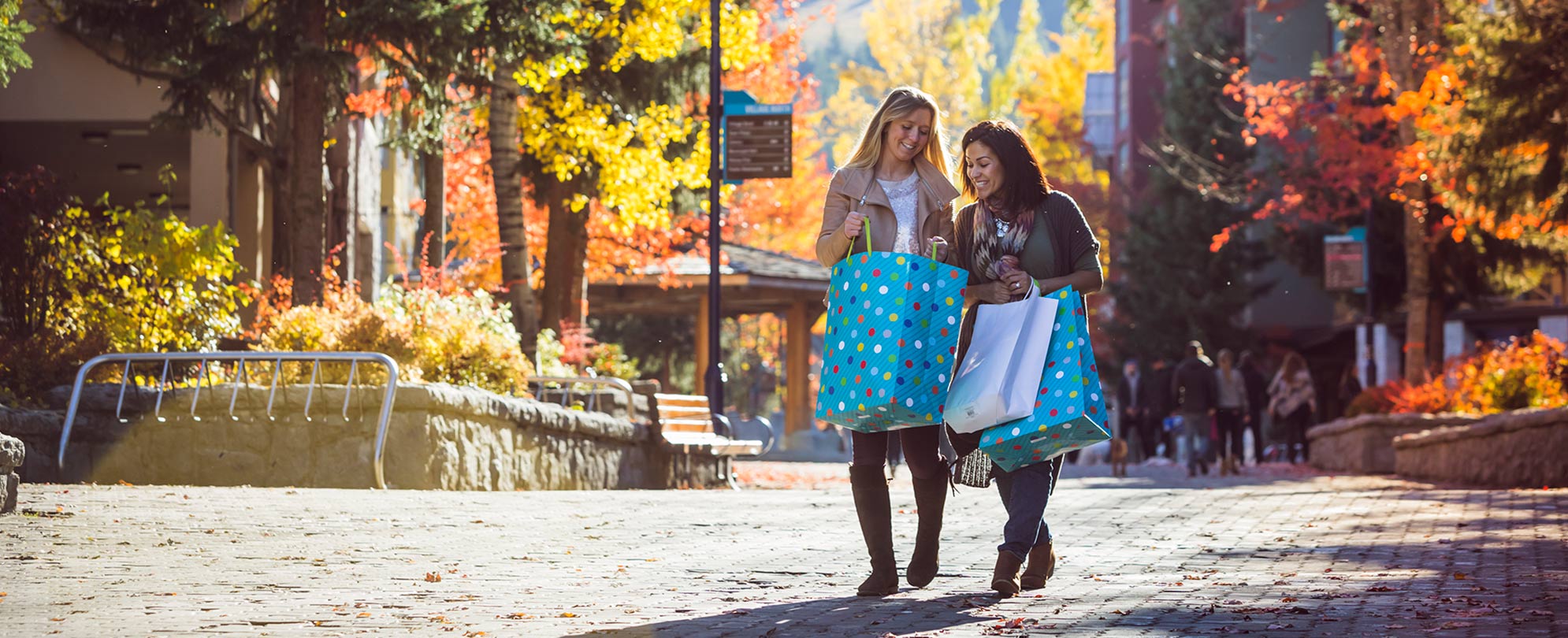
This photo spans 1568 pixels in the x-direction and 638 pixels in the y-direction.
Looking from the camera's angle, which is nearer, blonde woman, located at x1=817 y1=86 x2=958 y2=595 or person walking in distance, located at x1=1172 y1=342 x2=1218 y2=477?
blonde woman, located at x1=817 y1=86 x2=958 y2=595

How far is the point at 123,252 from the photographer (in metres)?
13.2

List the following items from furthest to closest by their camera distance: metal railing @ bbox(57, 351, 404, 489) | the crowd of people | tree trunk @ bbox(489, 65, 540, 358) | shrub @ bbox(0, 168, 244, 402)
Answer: the crowd of people
tree trunk @ bbox(489, 65, 540, 358)
shrub @ bbox(0, 168, 244, 402)
metal railing @ bbox(57, 351, 404, 489)

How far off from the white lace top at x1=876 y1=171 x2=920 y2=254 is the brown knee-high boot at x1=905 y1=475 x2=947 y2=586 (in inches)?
29.2

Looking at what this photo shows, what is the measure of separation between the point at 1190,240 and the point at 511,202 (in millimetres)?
24897

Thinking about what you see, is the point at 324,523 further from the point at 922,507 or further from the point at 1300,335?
the point at 1300,335

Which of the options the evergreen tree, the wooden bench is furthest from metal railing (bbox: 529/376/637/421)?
the evergreen tree

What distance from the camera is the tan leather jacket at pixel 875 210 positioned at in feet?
20.0

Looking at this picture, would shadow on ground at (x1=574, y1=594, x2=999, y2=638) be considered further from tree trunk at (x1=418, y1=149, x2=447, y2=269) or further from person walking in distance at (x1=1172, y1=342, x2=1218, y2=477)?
tree trunk at (x1=418, y1=149, x2=447, y2=269)

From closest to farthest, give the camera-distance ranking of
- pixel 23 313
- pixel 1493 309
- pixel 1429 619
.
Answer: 1. pixel 1429 619
2. pixel 23 313
3. pixel 1493 309

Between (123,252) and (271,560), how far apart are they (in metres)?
7.01

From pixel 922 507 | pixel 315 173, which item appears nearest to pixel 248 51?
pixel 315 173

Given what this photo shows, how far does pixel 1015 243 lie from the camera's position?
6.10 m

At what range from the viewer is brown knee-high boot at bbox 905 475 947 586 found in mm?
6117

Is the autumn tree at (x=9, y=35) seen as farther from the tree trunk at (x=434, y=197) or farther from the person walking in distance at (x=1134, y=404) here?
the person walking in distance at (x=1134, y=404)
